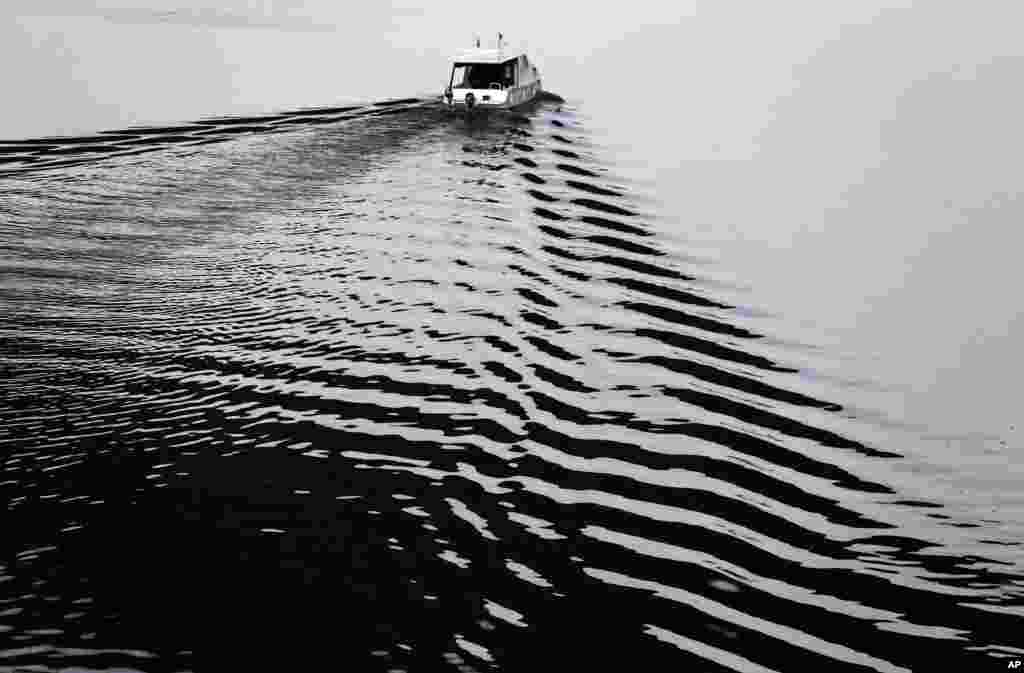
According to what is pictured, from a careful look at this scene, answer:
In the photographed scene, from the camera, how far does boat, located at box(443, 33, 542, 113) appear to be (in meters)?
41.5

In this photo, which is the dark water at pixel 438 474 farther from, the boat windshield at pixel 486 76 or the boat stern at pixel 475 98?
the boat windshield at pixel 486 76

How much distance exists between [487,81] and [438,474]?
110 ft

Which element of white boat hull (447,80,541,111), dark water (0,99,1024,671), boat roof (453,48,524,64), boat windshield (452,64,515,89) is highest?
boat roof (453,48,524,64)

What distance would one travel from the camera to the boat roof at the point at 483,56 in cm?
4188

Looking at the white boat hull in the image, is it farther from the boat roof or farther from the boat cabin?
the boat roof

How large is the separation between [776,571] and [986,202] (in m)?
24.9

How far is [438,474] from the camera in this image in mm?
12578

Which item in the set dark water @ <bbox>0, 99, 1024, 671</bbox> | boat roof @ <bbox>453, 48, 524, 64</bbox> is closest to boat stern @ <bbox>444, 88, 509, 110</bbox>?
boat roof @ <bbox>453, 48, 524, 64</bbox>

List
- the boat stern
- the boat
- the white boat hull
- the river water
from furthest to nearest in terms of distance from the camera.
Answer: the boat < the white boat hull < the boat stern < the river water

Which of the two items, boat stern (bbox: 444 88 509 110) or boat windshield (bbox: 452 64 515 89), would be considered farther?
boat windshield (bbox: 452 64 515 89)

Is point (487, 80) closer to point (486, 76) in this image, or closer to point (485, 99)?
point (486, 76)

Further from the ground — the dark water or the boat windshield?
the boat windshield

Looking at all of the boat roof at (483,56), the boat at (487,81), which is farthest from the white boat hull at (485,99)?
the boat roof at (483,56)

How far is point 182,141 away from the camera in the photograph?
1242 inches
